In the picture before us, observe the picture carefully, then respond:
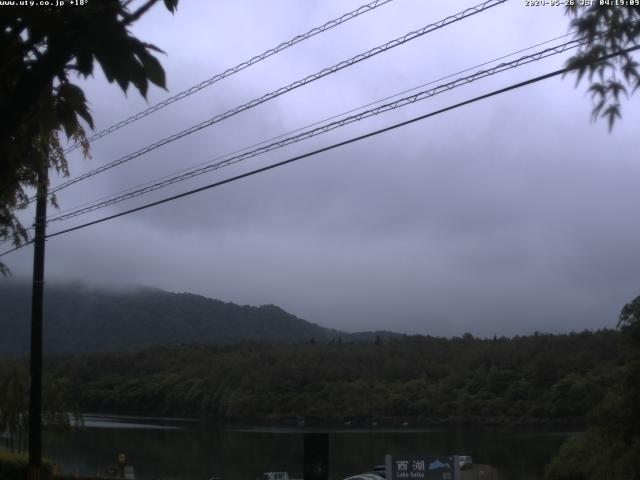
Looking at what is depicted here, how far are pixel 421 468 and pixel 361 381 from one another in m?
88.7

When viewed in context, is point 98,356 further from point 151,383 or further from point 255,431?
point 255,431

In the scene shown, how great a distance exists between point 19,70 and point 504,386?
3897 inches

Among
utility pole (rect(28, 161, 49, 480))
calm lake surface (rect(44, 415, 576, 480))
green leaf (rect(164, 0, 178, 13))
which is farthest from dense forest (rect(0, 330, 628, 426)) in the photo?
green leaf (rect(164, 0, 178, 13))

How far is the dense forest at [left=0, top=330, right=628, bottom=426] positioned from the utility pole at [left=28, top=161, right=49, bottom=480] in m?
70.5

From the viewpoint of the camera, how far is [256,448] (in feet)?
240

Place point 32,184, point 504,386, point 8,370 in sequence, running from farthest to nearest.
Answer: point 504,386 → point 8,370 → point 32,184

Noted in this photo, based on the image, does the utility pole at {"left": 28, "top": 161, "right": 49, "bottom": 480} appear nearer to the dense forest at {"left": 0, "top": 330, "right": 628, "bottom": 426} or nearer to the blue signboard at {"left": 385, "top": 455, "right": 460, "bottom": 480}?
the blue signboard at {"left": 385, "top": 455, "right": 460, "bottom": 480}

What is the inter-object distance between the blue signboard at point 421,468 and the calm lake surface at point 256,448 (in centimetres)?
2775

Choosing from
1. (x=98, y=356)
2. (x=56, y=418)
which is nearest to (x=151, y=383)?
(x=98, y=356)

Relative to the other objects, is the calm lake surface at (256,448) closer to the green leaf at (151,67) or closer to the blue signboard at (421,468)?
the blue signboard at (421,468)

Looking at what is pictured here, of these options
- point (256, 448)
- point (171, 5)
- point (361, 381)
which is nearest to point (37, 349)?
point (171, 5)

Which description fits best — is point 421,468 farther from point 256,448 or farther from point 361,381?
point 361,381

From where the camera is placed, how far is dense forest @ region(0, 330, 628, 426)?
3647 inches

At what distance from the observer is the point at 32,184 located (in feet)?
24.1
